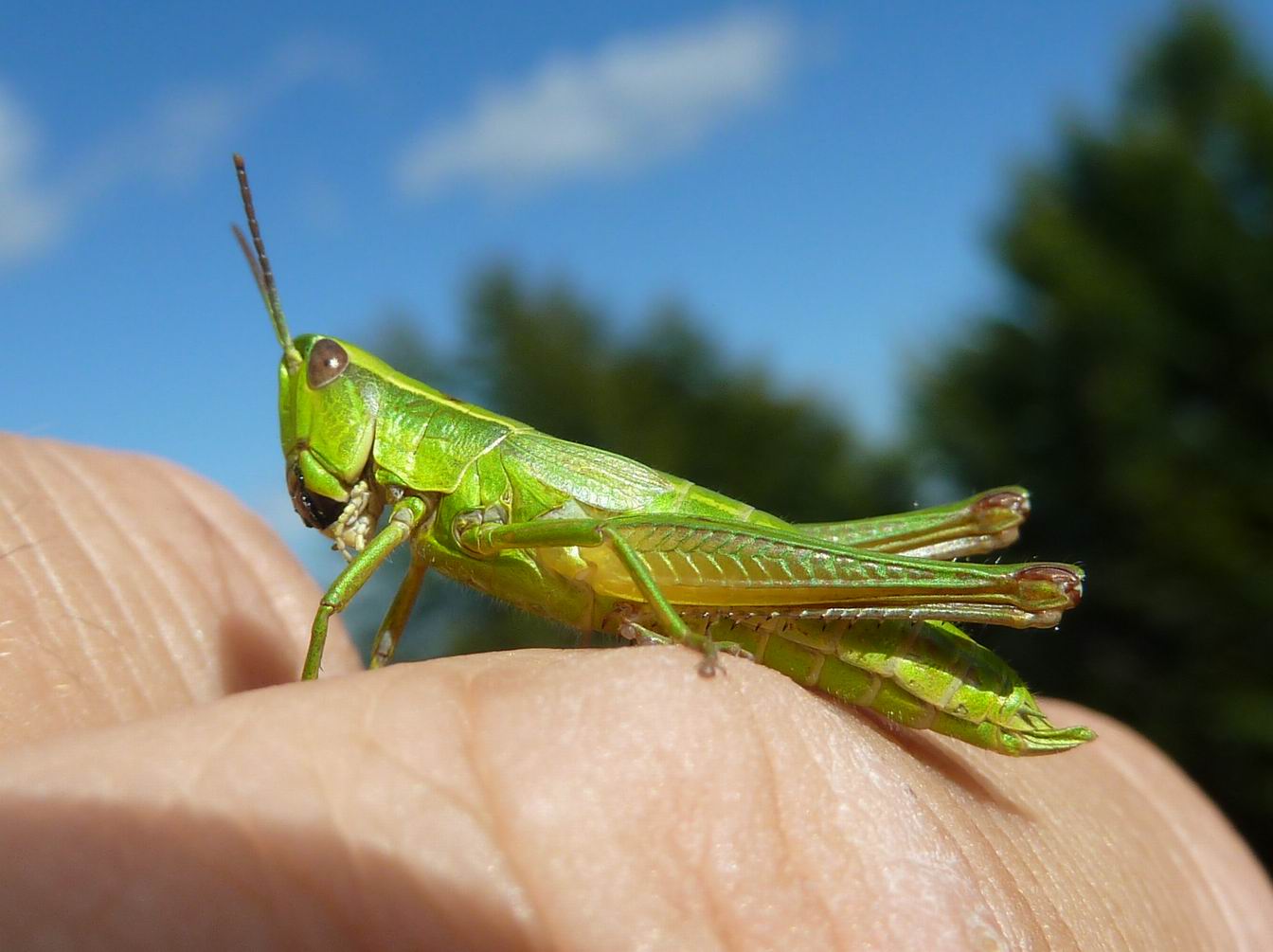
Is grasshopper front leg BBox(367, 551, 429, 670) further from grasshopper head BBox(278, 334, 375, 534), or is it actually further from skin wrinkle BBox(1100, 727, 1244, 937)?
skin wrinkle BBox(1100, 727, 1244, 937)

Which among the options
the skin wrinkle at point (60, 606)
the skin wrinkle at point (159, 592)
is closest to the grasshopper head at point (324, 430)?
the skin wrinkle at point (159, 592)

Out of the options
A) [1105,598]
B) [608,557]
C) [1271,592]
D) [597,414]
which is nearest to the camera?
[608,557]

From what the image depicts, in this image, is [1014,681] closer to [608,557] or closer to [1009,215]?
[608,557]

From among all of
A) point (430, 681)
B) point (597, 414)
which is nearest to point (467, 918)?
point (430, 681)

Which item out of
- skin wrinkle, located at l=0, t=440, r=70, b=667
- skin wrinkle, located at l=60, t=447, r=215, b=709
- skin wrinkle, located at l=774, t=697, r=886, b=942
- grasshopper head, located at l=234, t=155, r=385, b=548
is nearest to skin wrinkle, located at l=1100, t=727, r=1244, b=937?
skin wrinkle, located at l=774, t=697, r=886, b=942

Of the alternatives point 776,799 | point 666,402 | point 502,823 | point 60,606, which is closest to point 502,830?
point 502,823
